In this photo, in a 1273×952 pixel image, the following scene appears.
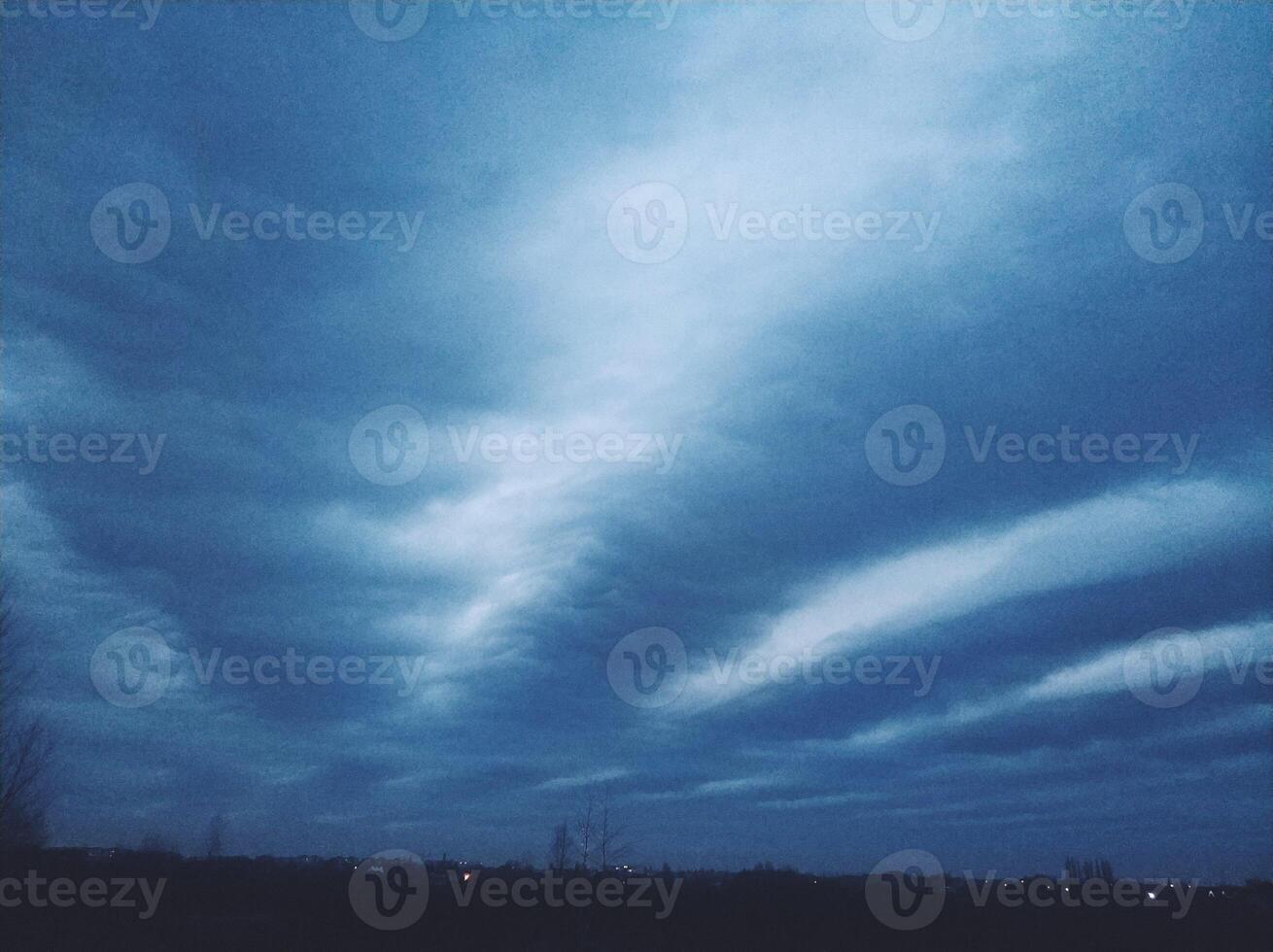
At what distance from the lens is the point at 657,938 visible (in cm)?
4822

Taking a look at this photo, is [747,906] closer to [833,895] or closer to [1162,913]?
[833,895]

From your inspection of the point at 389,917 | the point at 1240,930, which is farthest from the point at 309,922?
the point at 1240,930

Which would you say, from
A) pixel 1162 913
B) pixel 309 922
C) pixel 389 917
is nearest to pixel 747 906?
pixel 389 917

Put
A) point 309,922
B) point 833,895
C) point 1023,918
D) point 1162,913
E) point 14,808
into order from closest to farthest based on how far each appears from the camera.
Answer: point 309,922 < point 14,808 < point 1023,918 < point 1162,913 < point 833,895

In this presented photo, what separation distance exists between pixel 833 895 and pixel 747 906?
20315 mm

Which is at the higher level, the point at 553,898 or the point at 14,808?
the point at 14,808

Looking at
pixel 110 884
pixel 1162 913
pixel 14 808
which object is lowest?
pixel 1162 913

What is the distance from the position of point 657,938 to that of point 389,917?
17.5 metres

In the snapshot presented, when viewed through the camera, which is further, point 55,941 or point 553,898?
point 553,898

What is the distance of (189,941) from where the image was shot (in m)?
39.7

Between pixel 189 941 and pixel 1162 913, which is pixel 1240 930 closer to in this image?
pixel 1162 913

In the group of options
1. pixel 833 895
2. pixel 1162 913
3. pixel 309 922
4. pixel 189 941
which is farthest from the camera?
pixel 833 895

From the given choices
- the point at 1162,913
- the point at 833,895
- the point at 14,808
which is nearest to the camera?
the point at 14,808

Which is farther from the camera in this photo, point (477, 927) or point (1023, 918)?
point (1023, 918)
